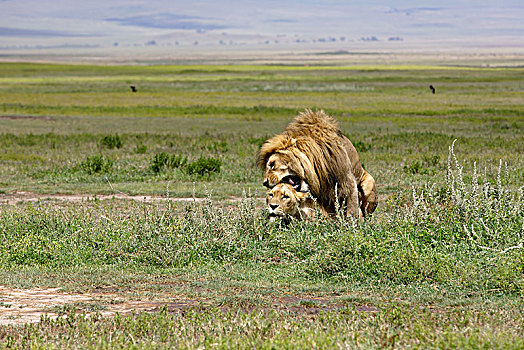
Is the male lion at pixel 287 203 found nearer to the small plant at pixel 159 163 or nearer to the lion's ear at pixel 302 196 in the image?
the lion's ear at pixel 302 196

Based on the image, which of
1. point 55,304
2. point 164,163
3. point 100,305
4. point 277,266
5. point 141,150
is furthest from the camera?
point 141,150

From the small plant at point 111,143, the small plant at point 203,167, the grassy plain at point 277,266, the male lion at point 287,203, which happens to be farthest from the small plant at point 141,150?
the male lion at point 287,203

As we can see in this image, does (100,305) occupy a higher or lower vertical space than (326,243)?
lower

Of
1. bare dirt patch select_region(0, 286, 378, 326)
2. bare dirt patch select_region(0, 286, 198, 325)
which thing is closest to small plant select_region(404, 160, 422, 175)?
bare dirt patch select_region(0, 286, 378, 326)

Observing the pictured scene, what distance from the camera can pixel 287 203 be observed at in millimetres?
8328

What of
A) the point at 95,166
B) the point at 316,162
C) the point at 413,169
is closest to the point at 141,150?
the point at 95,166

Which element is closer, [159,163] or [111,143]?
[159,163]

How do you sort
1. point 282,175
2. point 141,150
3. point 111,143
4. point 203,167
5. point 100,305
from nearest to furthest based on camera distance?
point 100,305, point 282,175, point 203,167, point 141,150, point 111,143

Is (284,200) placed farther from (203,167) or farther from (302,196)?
(203,167)

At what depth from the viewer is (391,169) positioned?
60.8 ft

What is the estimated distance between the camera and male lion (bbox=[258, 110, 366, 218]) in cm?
823

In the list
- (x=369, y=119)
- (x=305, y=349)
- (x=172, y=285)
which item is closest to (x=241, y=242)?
(x=172, y=285)

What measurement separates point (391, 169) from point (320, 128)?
34.0 ft

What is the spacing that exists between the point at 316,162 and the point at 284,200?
549mm
